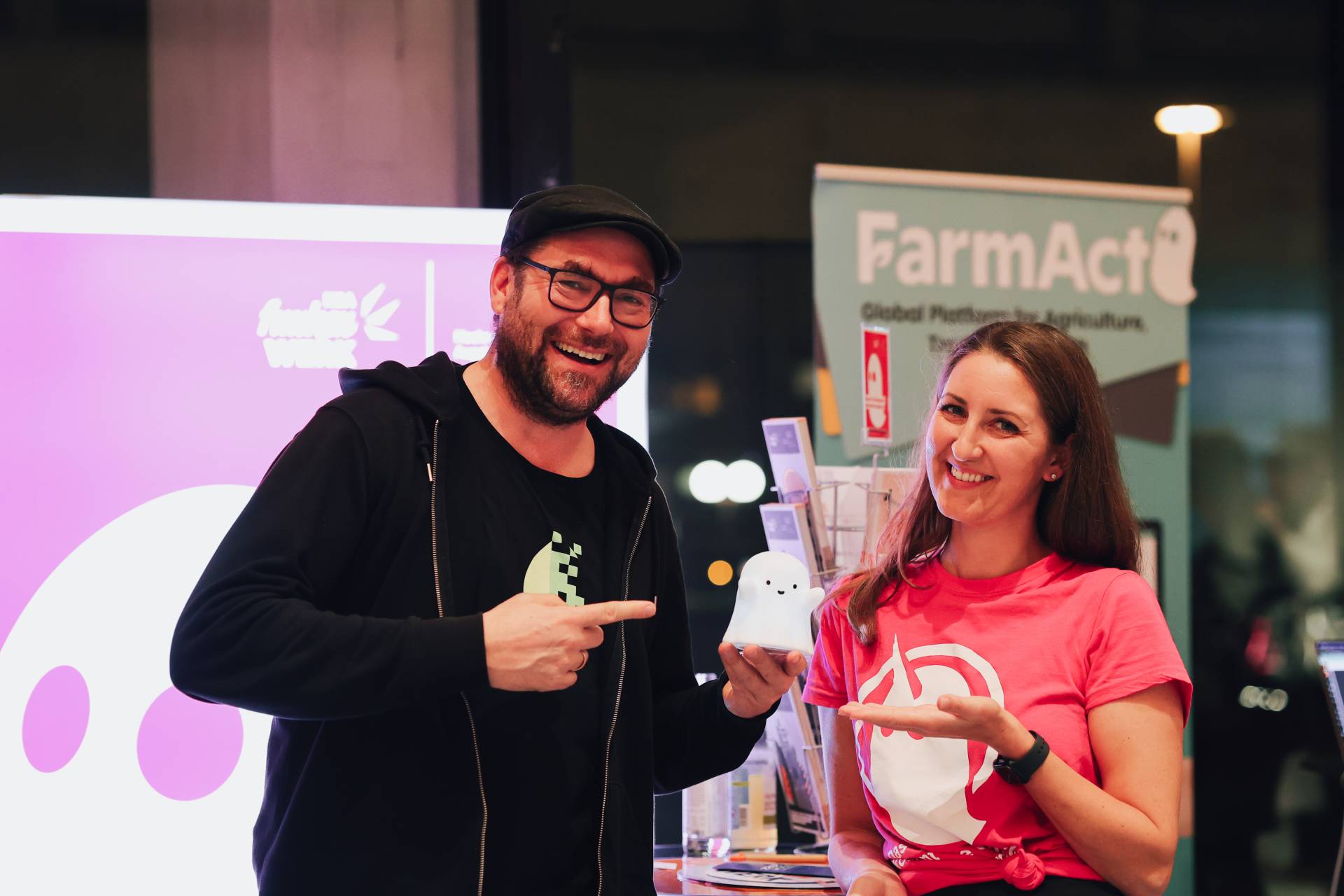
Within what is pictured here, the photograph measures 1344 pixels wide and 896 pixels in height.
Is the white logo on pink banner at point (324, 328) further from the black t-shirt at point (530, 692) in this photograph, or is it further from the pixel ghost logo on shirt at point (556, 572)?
the pixel ghost logo on shirt at point (556, 572)

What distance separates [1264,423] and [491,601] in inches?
151

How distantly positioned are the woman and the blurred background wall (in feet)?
6.80

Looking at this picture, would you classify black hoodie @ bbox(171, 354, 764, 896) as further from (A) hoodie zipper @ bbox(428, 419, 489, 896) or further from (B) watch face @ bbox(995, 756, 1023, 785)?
(B) watch face @ bbox(995, 756, 1023, 785)

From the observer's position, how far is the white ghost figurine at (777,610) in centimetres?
175

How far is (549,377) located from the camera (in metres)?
1.81

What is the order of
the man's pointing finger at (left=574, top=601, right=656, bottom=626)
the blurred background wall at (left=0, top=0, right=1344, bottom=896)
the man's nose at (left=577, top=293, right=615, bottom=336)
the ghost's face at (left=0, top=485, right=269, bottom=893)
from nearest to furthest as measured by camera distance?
1. the man's pointing finger at (left=574, top=601, right=656, bottom=626)
2. the man's nose at (left=577, top=293, right=615, bottom=336)
3. the ghost's face at (left=0, top=485, right=269, bottom=893)
4. the blurred background wall at (left=0, top=0, right=1344, bottom=896)

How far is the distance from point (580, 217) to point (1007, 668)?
2.91ft

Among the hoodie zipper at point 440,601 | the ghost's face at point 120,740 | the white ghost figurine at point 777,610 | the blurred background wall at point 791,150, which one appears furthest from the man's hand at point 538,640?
the blurred background wall at point 791,150

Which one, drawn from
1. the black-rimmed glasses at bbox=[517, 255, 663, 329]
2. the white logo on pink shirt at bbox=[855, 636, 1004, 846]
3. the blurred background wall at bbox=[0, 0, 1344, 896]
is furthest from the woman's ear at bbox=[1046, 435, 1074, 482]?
the blurred background wall at bbox=[0, 0, 1344, 896]

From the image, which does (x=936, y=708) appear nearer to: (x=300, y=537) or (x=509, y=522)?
(x=509, y=522)

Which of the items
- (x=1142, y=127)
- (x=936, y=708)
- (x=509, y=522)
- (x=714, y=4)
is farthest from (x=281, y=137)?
(x=1142, y=127)

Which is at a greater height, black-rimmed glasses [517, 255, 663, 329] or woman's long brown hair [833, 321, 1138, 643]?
black-rimmed glasses [517, 255, 663, 329]

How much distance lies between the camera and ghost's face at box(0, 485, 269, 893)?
264cm

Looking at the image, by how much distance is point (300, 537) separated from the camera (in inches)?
63.3
